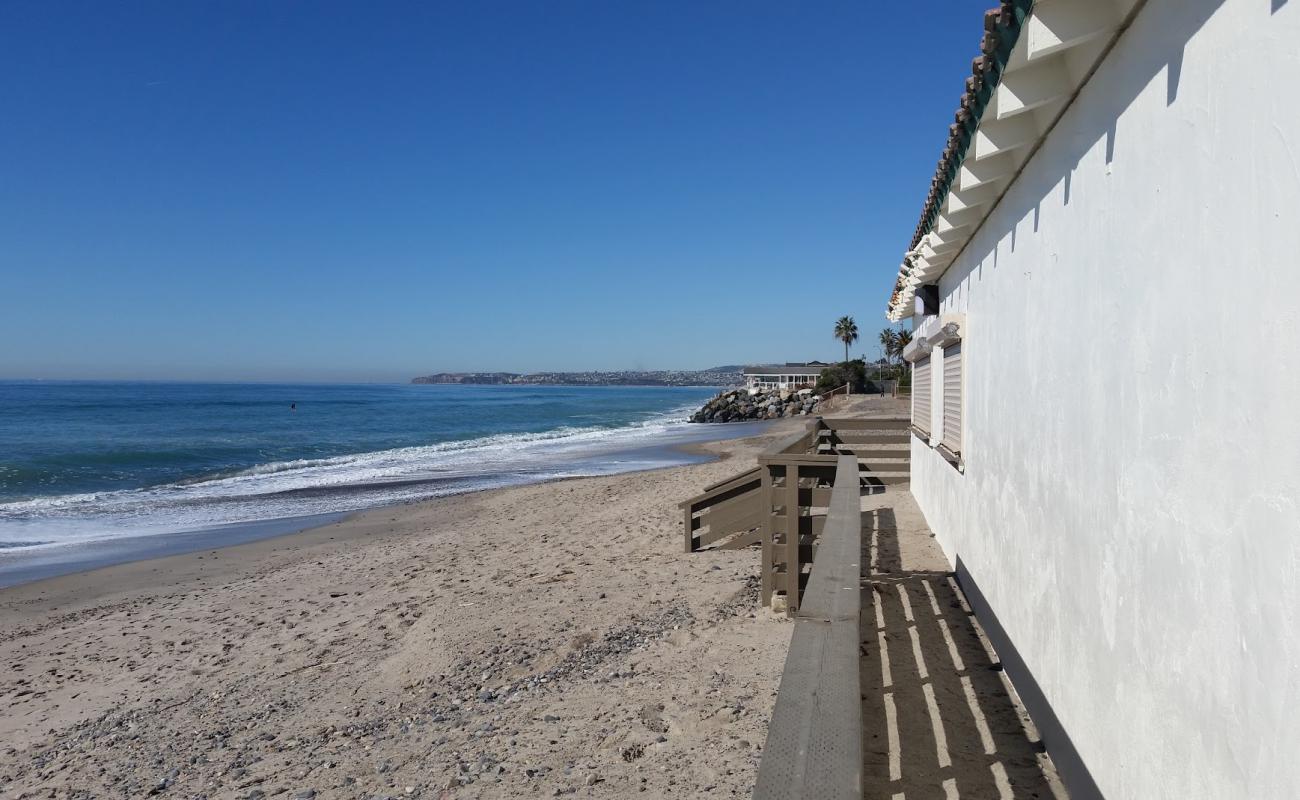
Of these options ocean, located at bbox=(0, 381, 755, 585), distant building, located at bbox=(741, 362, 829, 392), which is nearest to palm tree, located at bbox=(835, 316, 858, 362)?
distant building, located at bbox=(741, 362, 829, 392)

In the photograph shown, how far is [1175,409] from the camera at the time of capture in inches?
84.2

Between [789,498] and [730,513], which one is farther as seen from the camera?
[730,513]

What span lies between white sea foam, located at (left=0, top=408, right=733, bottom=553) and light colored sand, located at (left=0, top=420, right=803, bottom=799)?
233 inches

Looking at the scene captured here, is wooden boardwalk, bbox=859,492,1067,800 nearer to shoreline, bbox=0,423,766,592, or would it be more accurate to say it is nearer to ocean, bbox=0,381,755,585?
shoreline, bbox=0,423,766,592

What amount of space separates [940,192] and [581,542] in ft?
20.4

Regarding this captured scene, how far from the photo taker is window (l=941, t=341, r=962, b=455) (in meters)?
6.28

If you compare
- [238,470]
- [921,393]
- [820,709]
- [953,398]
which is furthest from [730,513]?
[238,470]

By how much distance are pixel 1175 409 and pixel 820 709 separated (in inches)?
48.2

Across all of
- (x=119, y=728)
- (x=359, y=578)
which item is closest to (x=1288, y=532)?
(x=119, y=728)

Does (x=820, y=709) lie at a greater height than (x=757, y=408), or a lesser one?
greater

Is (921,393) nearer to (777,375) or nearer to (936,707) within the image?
(936,707)

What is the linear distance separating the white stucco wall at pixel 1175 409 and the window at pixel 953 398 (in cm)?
248

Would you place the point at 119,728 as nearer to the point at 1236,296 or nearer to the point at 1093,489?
the point at 1093,489

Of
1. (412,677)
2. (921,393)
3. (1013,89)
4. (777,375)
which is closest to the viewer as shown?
(1013,89)
